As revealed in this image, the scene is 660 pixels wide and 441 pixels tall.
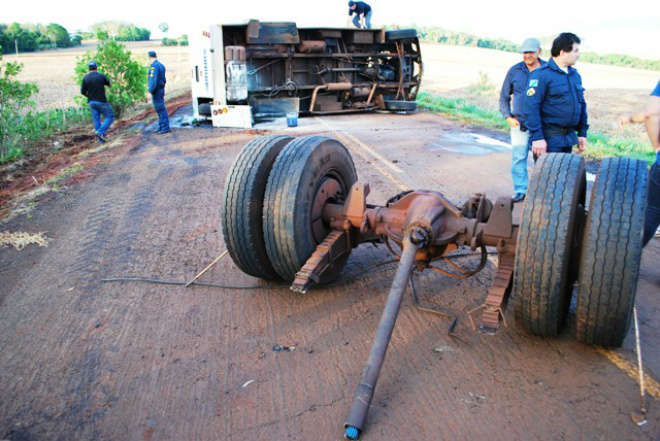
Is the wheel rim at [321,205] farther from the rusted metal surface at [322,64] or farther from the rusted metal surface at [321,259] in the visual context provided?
the rusted metal surface at [322,64]

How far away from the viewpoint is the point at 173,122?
14.6m

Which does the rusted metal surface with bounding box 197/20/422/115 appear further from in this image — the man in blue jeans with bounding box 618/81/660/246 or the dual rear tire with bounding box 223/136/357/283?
the man in blue jeans with bounding box 618/81/660/246

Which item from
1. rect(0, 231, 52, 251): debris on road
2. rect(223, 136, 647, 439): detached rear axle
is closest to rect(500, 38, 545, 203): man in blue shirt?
rect(223, 136, 647, 439): detached rear axle

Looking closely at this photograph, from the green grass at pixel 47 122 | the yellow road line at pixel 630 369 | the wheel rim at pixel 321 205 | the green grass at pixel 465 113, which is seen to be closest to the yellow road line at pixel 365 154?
the wheel rim at pixel 321 205

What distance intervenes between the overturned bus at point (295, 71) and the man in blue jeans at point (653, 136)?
10.1 metres

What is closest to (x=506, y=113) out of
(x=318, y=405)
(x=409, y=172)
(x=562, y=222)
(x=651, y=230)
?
(x=409, y=172)

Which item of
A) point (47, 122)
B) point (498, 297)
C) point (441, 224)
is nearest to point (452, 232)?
point (441, 224)

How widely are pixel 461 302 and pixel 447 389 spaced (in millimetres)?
1164

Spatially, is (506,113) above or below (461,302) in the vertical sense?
above

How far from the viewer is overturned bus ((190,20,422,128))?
12836 millimetres

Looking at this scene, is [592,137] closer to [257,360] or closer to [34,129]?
[257,360]

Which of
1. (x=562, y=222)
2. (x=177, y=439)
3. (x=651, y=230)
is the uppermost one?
(x=562, y=222)

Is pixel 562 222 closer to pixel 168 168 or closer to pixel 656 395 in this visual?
pixel 656 395

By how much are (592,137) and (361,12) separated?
27.3ft
